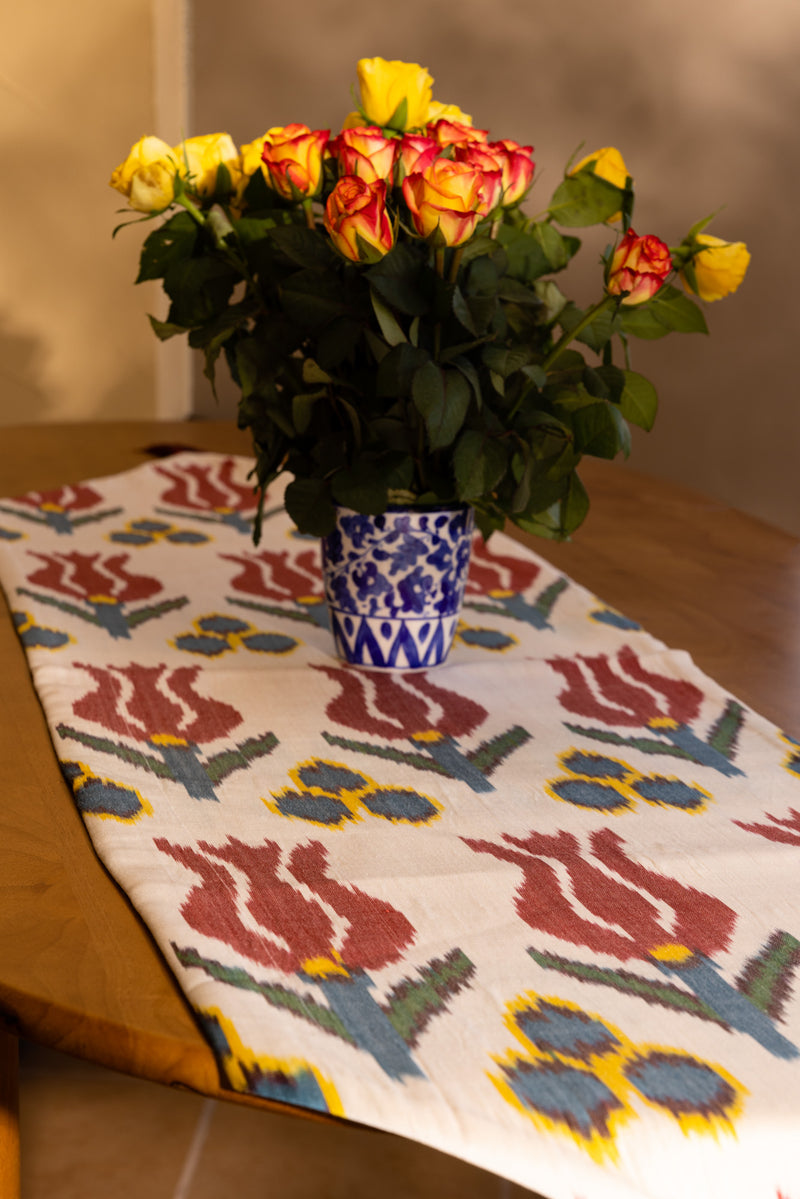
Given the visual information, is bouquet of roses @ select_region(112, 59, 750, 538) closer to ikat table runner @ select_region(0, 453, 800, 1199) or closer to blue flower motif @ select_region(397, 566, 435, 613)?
blue flower motif @ select_region(397, 566, 435, 613)

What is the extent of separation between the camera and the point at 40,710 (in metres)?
0.95

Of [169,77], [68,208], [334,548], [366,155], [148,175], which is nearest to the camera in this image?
[366,155]

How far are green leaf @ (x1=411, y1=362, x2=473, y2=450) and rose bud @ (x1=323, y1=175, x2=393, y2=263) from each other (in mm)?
97

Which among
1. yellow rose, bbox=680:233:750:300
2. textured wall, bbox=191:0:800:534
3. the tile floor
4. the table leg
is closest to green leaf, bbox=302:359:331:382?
yellow rose, bbox=680:233:750:300

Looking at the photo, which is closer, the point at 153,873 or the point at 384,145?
the point at 153,873

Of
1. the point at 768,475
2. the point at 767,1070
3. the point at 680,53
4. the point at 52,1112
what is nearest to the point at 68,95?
the point at 680,53

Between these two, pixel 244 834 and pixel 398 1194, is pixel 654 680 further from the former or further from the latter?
pixel 398 1194

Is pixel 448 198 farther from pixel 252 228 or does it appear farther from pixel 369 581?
pixel 369 581

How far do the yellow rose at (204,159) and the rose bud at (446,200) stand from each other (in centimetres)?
25

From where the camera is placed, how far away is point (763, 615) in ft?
4.20

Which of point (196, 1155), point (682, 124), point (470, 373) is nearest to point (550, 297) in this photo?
point (470, 373)

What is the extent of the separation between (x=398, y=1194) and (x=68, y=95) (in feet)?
11.0

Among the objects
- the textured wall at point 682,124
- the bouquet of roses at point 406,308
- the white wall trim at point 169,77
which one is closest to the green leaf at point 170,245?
the bouquet of roses at point 406,308

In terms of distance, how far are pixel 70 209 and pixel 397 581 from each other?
312 cm
